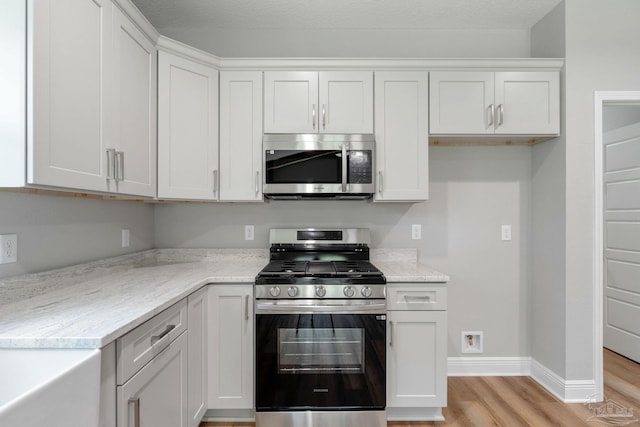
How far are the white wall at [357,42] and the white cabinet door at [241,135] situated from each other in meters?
0.49

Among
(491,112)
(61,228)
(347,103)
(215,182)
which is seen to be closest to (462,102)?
(491,112)

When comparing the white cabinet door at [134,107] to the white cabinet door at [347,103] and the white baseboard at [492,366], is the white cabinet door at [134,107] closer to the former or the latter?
the white cabinet door at [347,103]

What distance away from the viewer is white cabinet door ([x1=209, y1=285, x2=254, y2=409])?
2.08 meters

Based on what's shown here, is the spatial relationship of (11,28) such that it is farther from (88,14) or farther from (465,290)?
(465,290)

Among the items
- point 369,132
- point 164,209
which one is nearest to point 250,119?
point 369,132

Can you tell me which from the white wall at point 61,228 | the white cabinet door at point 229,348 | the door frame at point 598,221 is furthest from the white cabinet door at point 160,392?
the door frame at point 598,221

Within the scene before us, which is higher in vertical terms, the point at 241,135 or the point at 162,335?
the point at 241,135

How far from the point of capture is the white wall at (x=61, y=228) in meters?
1.53

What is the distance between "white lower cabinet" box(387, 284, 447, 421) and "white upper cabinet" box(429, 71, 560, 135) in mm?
1136

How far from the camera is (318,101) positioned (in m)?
2.37

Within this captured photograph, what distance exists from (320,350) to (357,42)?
2.25 meters

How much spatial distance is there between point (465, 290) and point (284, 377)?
1.57 m

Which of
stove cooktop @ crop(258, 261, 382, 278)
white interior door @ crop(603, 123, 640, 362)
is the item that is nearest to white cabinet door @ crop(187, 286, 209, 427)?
stove cooktop @ crop(258, 261, 382, 278)

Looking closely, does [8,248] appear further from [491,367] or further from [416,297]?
[491,367]
